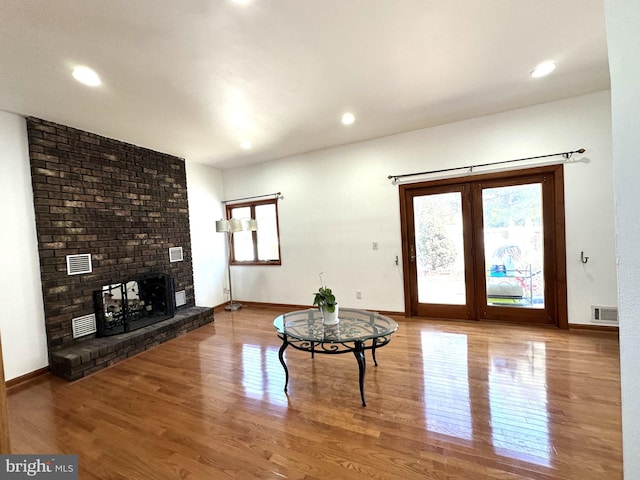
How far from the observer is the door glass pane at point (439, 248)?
3752mm

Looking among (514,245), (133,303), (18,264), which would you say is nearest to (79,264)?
(18,264)

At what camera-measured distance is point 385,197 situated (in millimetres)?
4066

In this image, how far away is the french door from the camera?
131 inches

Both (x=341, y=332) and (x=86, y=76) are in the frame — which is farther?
(x=341, y=332)

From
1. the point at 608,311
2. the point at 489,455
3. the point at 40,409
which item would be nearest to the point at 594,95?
the point at 608,311

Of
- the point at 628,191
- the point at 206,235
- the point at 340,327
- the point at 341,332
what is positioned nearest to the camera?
the point at 628,191

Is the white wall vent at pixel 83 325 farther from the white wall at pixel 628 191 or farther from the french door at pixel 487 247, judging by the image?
the white wall at pixel 628 191

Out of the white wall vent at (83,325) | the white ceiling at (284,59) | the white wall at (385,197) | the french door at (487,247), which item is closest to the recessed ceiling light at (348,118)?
the white ceiling at (284,59)

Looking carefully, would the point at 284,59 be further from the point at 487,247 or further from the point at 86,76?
the point at 487,247

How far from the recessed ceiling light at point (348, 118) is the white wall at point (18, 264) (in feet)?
11.1

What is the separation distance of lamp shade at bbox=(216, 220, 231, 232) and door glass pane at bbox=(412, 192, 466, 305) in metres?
3.15

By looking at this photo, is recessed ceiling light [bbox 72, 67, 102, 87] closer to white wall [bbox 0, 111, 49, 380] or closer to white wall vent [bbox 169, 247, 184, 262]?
white wall [bbox 0, 111, 49, 380]

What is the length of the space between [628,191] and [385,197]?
3.48 meters

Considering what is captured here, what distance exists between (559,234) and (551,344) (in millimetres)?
1295
